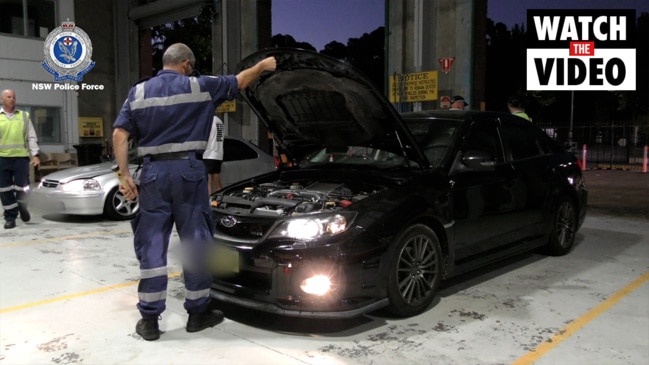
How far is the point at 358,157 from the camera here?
4598mm

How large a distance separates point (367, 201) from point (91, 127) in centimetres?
1755

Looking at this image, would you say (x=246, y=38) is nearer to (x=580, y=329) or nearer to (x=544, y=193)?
(x=544, y=193)

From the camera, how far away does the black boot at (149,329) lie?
335cm

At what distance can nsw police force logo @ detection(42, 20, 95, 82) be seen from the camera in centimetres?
1722

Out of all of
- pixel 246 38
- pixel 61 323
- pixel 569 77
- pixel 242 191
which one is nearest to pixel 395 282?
pixel 242 191

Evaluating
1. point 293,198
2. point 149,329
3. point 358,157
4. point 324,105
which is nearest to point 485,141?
point 358,157

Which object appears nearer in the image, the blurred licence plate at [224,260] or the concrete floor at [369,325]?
the concrete floor at [369,325]

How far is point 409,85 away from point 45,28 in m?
13.1

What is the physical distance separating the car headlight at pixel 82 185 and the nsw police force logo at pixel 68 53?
11.7 meters

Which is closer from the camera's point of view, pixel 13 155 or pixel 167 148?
pixel 167 148

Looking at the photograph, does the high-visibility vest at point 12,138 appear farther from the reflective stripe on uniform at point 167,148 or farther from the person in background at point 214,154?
the reflective stripe on uniform at point 167,148

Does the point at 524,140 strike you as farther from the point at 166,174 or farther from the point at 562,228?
the point at 166,174

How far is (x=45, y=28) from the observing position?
58.0ft

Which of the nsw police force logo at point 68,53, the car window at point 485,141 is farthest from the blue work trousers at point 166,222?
the nsw police force logo at point 68,53
